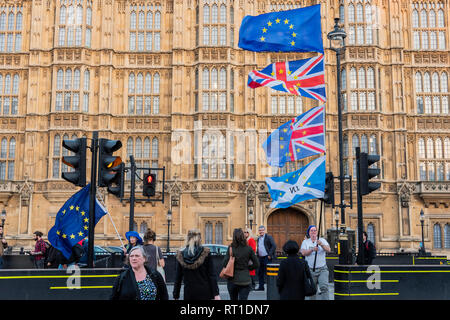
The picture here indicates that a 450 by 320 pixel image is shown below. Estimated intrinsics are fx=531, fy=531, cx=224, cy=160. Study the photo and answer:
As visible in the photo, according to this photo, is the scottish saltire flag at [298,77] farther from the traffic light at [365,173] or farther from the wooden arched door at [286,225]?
the wooden arched door at [286,225]

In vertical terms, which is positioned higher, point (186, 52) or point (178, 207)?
point (186, 52)

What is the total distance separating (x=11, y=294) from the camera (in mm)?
10633

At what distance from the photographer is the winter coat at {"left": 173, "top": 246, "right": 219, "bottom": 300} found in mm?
7934

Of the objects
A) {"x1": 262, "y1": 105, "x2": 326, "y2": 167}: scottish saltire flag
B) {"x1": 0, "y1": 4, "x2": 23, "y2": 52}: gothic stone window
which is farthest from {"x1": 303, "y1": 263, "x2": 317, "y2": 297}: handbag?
{"x1": 0, "y1": 4, "x2": 23, "y2": 52}: gothic stone window

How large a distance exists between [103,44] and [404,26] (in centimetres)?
1980

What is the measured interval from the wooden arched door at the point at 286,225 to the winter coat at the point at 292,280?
2522 centimetres

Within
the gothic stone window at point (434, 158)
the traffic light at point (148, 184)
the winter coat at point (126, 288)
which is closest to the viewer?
the winter coat at point (126, 288)

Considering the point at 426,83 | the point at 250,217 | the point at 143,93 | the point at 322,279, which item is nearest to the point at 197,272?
the point at 322,279

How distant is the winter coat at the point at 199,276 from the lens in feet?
26.0

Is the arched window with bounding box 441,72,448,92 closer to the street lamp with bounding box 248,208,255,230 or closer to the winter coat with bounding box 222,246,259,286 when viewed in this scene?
the street lamp with bounding box 248,208,255,230

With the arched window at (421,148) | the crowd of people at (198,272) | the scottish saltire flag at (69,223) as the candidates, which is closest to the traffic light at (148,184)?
the crowd of people at (198,272)
